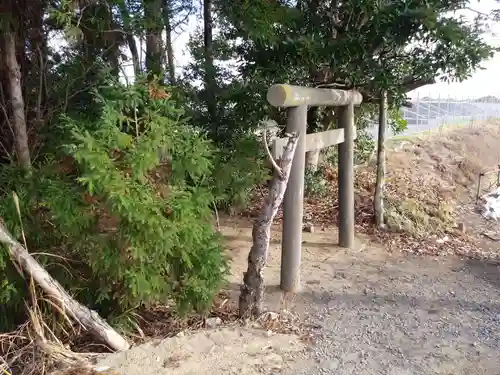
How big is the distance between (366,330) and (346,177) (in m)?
2.73

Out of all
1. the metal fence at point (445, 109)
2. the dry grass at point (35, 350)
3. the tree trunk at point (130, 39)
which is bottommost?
the dry grass at point (35, 350)

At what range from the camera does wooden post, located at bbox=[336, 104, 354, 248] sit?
6.32 meters

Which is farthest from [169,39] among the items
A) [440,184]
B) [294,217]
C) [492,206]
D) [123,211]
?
[492,206]

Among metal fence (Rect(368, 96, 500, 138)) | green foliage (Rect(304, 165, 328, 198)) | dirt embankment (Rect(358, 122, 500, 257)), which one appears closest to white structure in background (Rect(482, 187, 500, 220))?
dirt embankment (Rect(358, 122, 500, 257))

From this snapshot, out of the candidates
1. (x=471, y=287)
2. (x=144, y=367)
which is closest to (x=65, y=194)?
(x=144, y=367)

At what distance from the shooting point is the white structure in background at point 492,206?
8664mm

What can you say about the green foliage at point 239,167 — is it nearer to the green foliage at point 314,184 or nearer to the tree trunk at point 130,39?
the tree trunk at point 130,39

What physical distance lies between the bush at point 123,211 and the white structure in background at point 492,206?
22.2ft

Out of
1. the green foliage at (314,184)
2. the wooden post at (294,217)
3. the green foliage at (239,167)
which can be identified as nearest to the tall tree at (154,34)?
the green foliage at (239,167)

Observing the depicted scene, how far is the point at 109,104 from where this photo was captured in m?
3.37

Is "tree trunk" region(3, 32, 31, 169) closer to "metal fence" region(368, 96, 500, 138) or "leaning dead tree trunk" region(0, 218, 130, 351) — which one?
"leaning dead tree trunk" region(0, 218, 130, 351)

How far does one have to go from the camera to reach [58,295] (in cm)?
325

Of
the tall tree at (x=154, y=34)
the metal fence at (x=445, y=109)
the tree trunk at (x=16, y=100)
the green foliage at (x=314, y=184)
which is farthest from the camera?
the metal fence at (x=445, y=109)

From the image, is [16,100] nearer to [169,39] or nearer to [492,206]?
[169,39]
